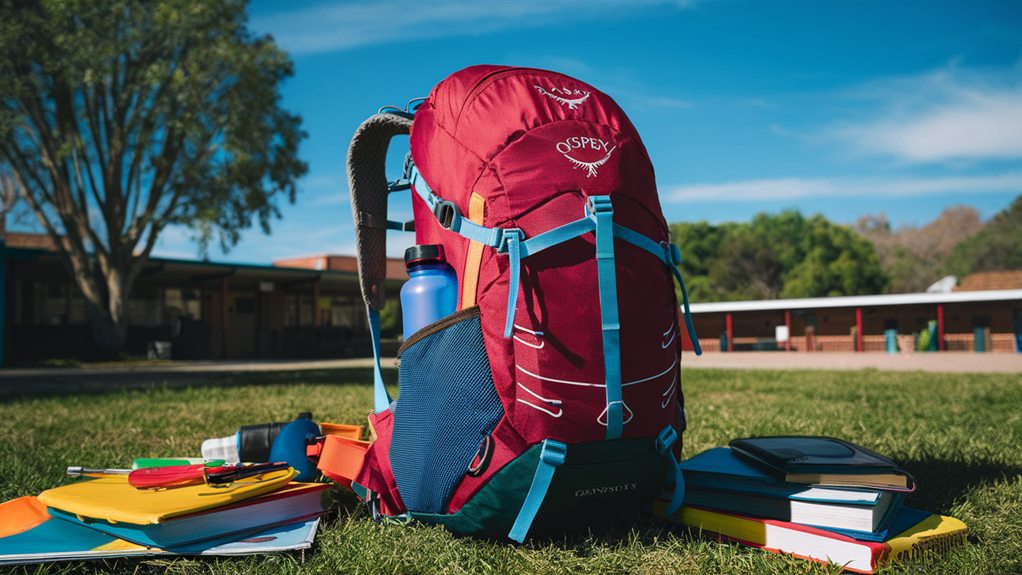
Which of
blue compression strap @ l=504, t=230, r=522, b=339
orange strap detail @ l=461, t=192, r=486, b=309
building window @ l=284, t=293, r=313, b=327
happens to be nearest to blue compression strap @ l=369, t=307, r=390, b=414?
orange strap detail @ l=461, t=192, r=486, b=309

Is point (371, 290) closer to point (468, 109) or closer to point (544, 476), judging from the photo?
point (468, 109)

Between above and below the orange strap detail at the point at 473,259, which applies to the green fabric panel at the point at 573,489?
below

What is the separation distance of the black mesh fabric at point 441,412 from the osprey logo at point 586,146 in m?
0.53

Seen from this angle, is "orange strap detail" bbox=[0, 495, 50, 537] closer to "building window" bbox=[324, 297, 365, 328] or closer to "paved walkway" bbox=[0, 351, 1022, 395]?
"paved walkway" bbox=[0, 351, 1022, 395]

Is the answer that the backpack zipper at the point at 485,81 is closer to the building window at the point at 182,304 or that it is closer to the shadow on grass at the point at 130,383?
the shadow on grass at the point at 130,383

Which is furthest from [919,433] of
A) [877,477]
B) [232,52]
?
[232,52]

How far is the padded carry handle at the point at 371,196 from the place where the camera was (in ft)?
8.92

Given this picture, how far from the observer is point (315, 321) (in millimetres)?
31422

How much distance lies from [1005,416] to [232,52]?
17271 millimetres

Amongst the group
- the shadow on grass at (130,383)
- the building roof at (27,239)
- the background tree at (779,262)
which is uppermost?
the building roof at (27,239)

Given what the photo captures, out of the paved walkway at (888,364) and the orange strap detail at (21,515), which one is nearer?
the orange strap detail at (21,515)

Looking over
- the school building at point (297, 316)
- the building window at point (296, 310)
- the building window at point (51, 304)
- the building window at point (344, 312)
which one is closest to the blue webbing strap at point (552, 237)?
the school building at point (297, 316)

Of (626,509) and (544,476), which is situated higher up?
(544,476)

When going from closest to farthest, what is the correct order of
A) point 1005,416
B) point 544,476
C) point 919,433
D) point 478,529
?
point 544,476 → point 478,529 → point 919,433 → point 1005,416
